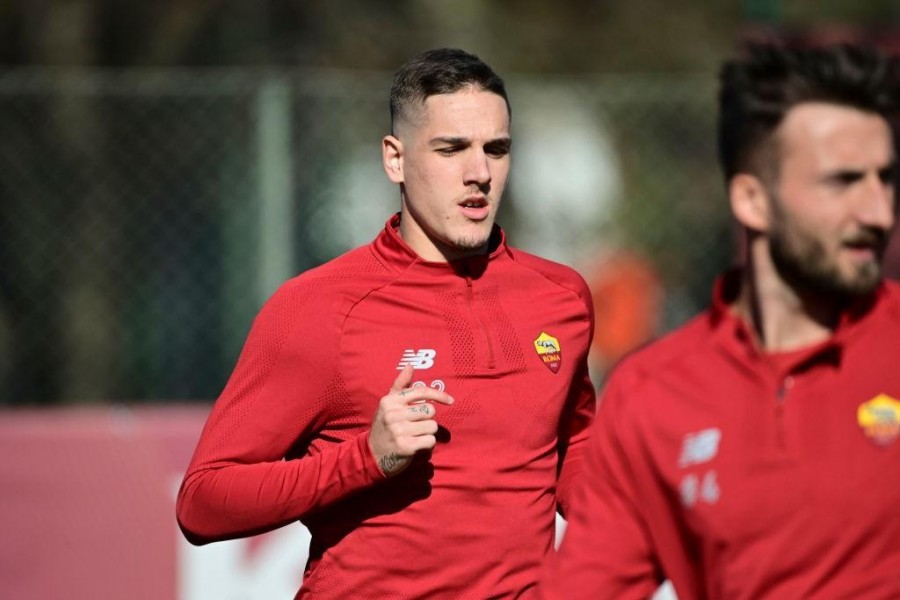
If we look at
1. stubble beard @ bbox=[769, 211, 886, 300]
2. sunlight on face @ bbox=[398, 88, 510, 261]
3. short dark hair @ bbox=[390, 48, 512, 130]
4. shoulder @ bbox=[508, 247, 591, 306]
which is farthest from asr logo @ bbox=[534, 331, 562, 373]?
stubble beard @ bbox=[769, 211, 886, 300]

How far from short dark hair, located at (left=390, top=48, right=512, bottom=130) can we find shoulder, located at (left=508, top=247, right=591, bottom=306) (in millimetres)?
437

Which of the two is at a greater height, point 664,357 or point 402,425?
point 664,357

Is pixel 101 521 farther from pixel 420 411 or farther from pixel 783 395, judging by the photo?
pixel 783 395

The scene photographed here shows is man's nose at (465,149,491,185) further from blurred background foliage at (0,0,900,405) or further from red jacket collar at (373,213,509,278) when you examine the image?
blurred background foliage at (0,0,900,405)

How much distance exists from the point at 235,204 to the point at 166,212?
0.41m

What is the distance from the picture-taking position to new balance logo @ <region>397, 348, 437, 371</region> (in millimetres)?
3932

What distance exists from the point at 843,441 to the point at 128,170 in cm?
592

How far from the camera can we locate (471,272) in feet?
13.5

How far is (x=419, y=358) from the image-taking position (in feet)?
12.9

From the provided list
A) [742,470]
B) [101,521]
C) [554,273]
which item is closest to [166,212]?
[101,521]

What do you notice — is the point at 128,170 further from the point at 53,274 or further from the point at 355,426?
the point at 355,426

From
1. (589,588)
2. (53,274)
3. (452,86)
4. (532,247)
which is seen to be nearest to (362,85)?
(532,247)

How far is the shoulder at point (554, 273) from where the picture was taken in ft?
14.0

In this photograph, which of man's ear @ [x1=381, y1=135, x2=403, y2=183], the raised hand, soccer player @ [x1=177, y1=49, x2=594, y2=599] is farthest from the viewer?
man's ear @ [x1=381, y1=135, x2=403, y2=183]
